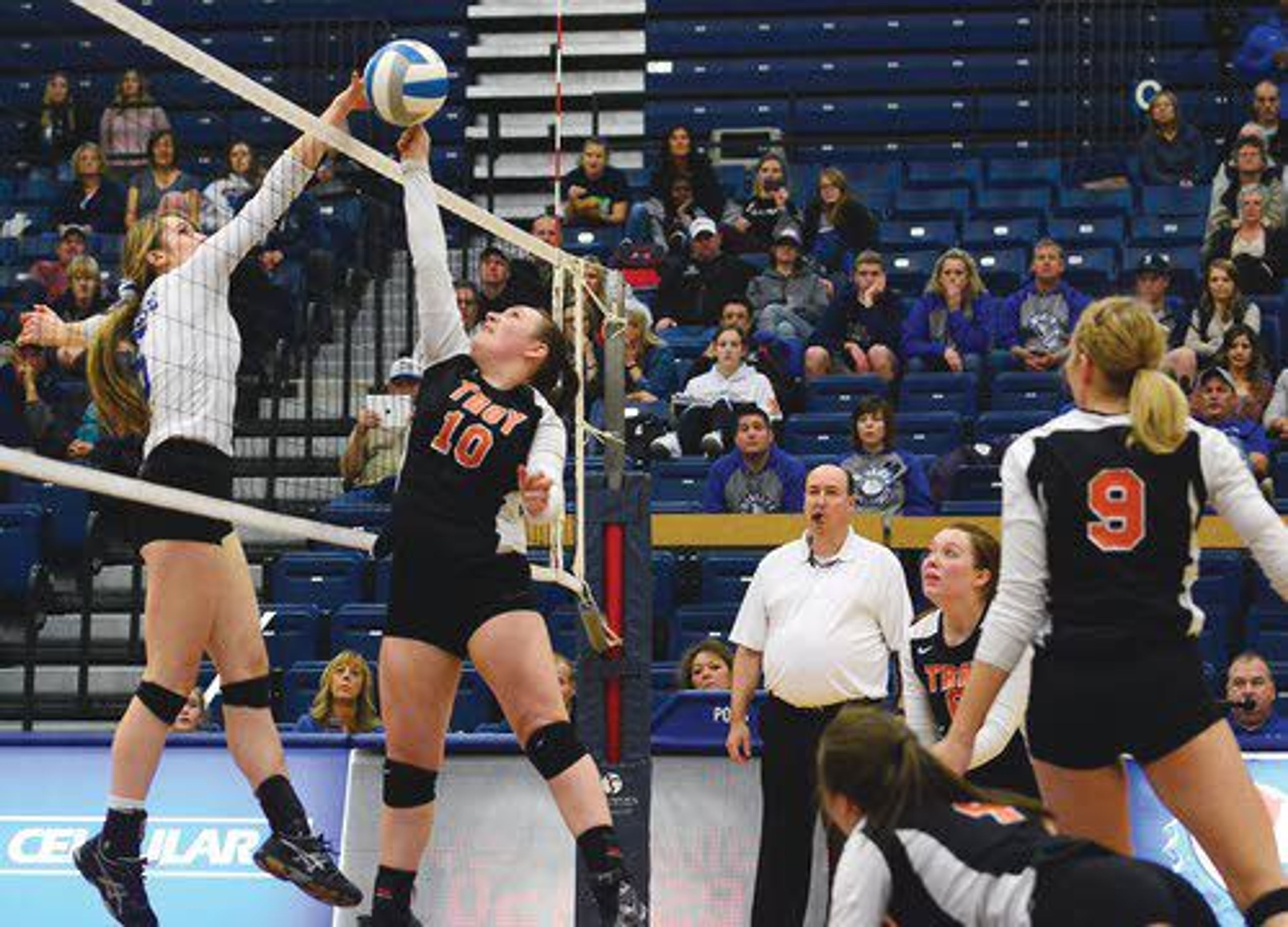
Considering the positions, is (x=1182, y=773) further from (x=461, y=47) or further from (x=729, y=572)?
(x=461, y=47)

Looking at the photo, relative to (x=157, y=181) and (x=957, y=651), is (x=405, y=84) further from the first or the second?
(x=157, y=181)

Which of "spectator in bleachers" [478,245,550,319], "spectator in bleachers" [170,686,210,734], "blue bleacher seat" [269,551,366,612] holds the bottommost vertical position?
"spectator in bleachers" [170,686,210,734]

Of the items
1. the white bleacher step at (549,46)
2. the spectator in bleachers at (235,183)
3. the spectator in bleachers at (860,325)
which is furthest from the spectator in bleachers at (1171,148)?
the spectator in bleachers at (235,183)

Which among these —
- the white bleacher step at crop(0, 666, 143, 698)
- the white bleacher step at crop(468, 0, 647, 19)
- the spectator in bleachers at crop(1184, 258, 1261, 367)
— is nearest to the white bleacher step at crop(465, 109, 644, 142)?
the white bleacher step at crop(468, 0, 647, 19)

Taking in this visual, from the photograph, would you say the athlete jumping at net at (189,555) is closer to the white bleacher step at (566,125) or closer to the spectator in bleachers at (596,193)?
the spectator in bleachers at (596,193)

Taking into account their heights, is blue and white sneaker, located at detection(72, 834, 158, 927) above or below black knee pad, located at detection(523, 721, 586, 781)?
below

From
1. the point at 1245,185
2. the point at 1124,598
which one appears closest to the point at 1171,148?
the point at 1245,185

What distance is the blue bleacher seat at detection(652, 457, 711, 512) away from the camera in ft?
42.2

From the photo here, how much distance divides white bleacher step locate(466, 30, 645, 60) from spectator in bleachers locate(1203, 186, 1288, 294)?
622 cm

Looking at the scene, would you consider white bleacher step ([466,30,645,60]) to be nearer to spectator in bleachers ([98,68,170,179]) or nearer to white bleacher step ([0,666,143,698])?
spectator in bleachers ([98,68,170,179])

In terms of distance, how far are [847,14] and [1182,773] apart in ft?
49.0

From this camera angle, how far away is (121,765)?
22.5ft

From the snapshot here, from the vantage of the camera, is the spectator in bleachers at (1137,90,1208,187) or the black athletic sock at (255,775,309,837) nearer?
the black athletic sock at (255,775,309,837)

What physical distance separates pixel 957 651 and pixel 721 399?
220 inches
